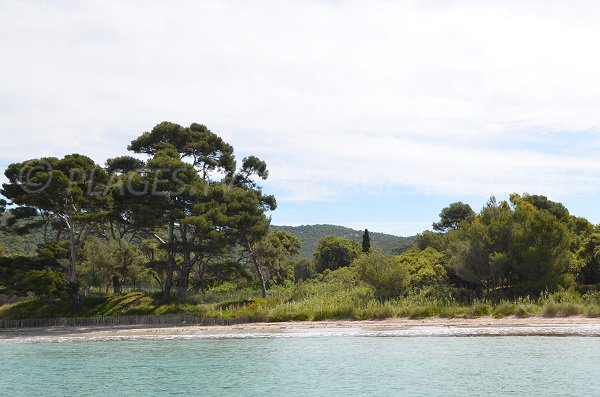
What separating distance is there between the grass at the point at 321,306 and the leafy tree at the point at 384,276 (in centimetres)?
77

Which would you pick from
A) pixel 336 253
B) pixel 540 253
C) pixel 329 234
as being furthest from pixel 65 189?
pixel 329 234

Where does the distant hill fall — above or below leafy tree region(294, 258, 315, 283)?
above

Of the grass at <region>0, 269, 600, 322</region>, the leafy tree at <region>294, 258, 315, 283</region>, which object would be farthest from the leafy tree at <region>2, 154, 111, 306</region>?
the leafy tree at <region>294, 258, 315, 283</region>

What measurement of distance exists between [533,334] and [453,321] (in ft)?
15.6

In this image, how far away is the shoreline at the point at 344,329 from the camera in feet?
82.2

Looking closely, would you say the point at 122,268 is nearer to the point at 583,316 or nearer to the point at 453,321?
the point at 453,321

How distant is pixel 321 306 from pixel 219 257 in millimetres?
9880

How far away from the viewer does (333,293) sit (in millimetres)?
37406

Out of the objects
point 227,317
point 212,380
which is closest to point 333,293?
point 227,317

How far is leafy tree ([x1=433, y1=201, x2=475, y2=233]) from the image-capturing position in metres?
89.6

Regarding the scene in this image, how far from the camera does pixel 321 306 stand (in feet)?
108

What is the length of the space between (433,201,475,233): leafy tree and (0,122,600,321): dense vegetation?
4687 cm

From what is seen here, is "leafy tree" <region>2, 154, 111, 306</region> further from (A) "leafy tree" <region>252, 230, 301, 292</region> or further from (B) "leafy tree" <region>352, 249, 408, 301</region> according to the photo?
(B) "leafy tree" <region>352, 249, 408, 301</region>

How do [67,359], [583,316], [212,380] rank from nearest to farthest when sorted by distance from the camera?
[212,380] → [67,359] → [583,316]
